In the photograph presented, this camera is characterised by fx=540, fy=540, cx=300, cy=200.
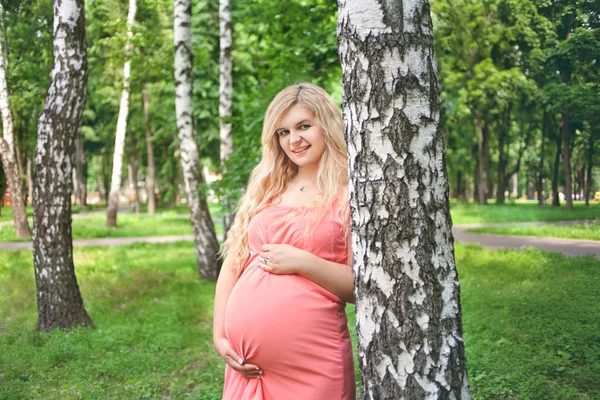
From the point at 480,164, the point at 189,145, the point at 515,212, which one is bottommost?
the point at 515,212

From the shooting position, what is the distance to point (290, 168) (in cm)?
269

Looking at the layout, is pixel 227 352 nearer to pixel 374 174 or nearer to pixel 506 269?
pixel 374 174

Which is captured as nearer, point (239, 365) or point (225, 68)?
point (239, 365)

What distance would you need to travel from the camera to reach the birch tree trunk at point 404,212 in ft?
6.44

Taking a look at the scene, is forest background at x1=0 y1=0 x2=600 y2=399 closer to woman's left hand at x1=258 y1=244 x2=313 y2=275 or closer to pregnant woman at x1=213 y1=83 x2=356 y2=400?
pregnant woman at x1=213 y1=83 x2=356 y2=400

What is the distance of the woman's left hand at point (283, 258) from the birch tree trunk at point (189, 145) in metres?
6.30

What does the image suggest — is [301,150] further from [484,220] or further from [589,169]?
[484,220]

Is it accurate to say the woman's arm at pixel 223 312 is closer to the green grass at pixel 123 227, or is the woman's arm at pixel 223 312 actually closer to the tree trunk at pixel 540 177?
the tree trunk at pixel 540 177

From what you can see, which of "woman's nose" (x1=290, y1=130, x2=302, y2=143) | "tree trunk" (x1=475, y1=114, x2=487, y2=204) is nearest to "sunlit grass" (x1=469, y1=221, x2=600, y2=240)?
"tree trunk" (x1=475, y1=114, x2=487, y2=204)

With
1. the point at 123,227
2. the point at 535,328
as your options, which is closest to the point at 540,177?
the point at 535,328

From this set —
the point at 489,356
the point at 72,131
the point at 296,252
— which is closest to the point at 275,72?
the point at 72,131

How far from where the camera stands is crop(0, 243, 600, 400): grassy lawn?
3.35 meters

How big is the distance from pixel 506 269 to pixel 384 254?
2.49m

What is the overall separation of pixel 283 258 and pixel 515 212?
8.34 ft
